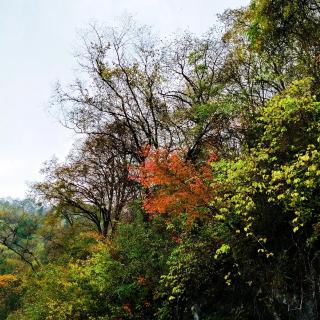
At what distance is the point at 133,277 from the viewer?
647 inches

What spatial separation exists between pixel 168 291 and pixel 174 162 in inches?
184

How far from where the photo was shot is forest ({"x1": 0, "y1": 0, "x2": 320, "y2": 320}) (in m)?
9.71

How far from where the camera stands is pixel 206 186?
12.1m

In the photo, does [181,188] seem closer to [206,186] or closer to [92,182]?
[206,186]

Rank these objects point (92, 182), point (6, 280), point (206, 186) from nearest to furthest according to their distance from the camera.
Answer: point (206, 186), point (92, 182), point (6, 280)

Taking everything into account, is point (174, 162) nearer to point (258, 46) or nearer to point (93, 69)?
point (258, 46)

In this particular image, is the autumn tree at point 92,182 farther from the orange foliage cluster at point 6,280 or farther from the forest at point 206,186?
the orange foliage cluster at point 6,280

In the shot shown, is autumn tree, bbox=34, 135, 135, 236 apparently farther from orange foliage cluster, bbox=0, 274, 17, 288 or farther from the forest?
orange foliage cluster, bbox=0, 274, 17, 288

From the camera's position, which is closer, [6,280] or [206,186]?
[206,186]

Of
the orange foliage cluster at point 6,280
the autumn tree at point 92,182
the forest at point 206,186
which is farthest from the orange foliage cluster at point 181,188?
the orange foliage cluster at point 6,280

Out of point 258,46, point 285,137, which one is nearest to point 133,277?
point 285,137

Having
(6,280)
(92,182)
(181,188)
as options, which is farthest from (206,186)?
(6,280)

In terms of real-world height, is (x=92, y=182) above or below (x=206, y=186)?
above

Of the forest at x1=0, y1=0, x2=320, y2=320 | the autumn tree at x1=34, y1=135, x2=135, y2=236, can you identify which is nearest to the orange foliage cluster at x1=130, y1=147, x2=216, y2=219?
the forest at x1=0, y1=0, x2=320, y2=320
